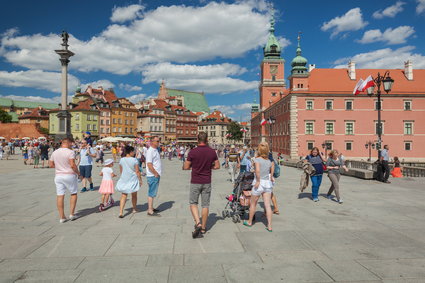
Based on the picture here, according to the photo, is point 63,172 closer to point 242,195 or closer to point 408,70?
point 242,195

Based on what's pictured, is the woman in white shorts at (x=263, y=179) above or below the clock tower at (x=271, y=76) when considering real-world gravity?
below

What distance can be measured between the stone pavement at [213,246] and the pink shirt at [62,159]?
121 centimetres

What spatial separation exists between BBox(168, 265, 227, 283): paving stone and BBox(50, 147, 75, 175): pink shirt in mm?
3772

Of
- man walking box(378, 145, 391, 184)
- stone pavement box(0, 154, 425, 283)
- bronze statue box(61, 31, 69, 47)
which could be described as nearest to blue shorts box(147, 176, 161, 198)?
stone pavement box(0, 154, 425, 283)

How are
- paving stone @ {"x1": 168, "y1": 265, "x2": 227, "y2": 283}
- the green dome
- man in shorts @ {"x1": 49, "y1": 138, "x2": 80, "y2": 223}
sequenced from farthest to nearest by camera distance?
1. the green dome
2. man in shorts @ {"x1": 49, "y1": 138, "x2": 80, "y2": 223}
3. paving stone @ {"x1": 168, "y1": 265, "x2": 227, "y2": 283}

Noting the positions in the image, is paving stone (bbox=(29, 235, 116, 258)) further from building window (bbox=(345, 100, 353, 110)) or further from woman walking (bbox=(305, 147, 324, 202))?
building window (bbox=(345, 100, 353, 110))

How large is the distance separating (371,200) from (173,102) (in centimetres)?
10574

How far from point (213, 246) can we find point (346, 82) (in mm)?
48372

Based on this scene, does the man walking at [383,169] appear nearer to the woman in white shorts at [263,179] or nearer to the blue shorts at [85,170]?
the woman in white shorts at [263,179]

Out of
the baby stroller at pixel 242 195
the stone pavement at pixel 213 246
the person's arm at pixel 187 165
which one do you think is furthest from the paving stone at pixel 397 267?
the person's arm at pixel 187 165

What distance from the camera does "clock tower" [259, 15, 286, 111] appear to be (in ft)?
239

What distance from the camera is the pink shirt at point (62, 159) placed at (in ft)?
20.0

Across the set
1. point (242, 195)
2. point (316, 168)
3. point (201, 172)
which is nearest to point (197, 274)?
point (201, 172)

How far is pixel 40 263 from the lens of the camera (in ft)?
13.2
